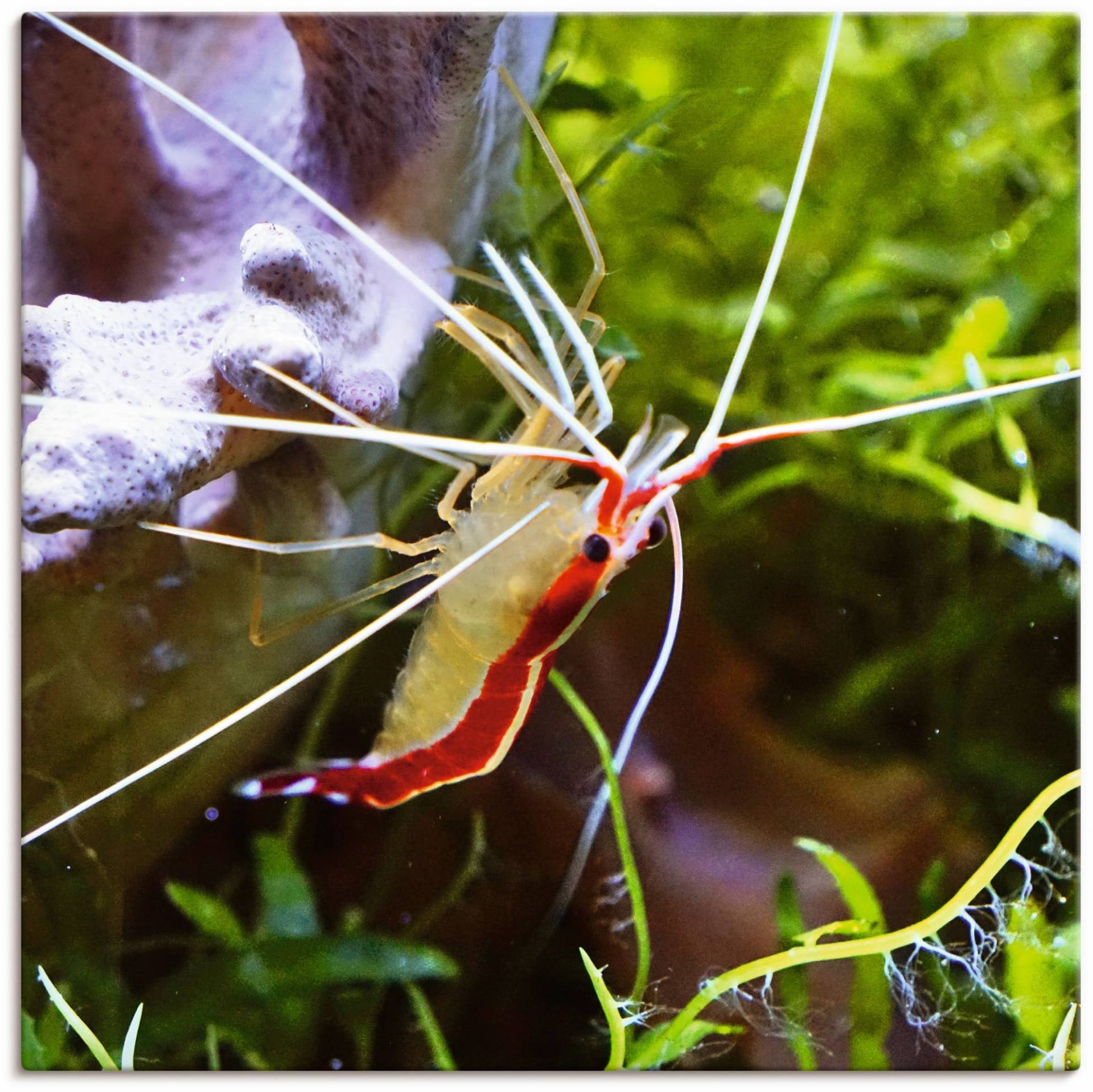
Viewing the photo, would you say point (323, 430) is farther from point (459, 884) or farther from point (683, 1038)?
point (683, 1038)

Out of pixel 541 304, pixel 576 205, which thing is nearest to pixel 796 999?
pixel 541 304

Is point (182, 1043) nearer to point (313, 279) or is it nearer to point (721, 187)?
point (313, 279)

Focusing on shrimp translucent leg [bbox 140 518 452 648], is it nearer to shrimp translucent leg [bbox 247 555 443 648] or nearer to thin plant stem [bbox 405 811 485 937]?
shrimp translucent leg [bbox 247 555 443 648]

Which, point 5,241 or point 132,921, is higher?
point 5,241

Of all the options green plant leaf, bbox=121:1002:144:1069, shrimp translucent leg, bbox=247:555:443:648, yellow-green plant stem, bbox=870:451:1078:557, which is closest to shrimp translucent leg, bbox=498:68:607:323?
shrimp translucent leg, bbox=247:555:443:648

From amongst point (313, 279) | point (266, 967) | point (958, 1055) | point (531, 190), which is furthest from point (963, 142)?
point (266, 967)

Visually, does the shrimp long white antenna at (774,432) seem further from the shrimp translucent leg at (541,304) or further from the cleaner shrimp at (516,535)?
the shrimp translucent leg at (541,304)
